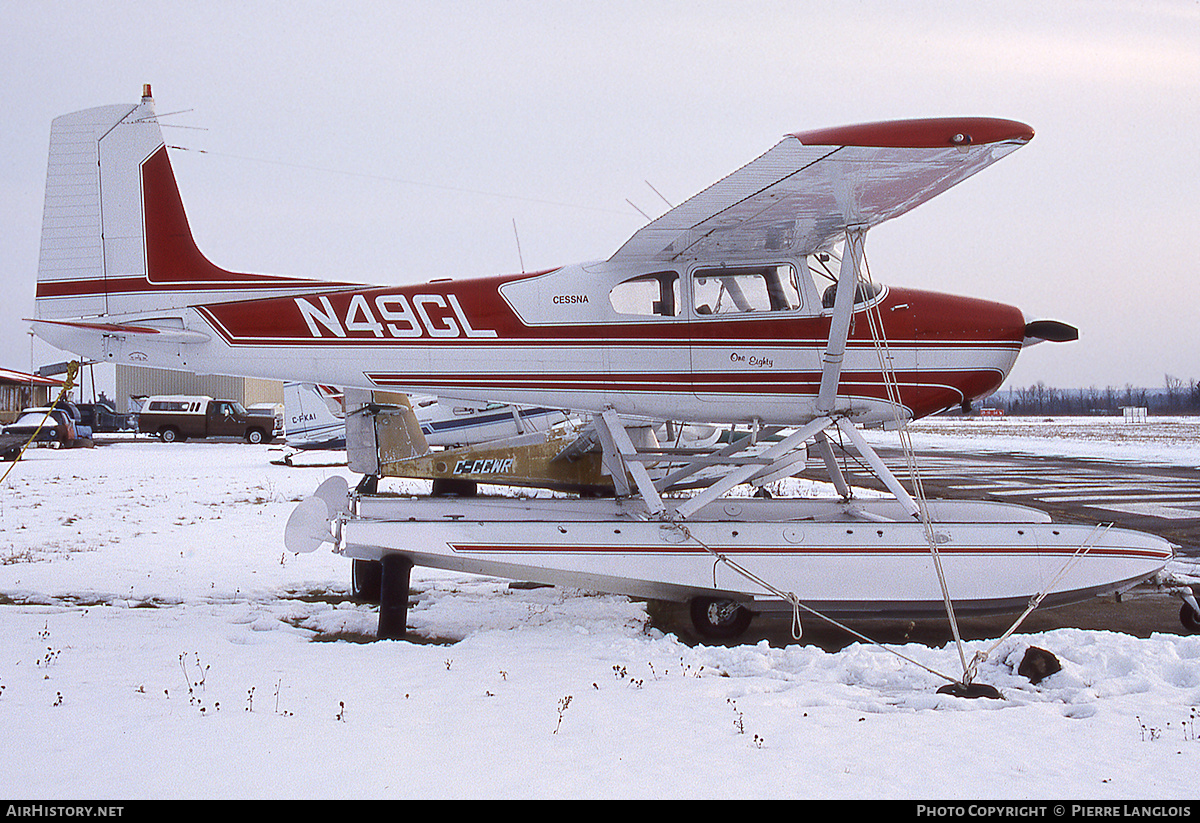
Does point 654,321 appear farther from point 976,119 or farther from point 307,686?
point 307,686

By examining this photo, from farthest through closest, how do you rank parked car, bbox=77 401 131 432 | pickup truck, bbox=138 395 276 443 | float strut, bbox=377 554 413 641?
parked car, bbox=77 401 131 432 → pickup truck, bbox=138 395 276 443 → float strut, bbox=377 554 413 641

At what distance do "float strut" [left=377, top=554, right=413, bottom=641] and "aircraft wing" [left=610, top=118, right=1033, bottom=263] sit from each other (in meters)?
2.91

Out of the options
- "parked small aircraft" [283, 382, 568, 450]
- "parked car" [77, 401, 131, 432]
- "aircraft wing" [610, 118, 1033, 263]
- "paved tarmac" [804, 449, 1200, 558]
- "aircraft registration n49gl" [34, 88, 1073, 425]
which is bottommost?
"parked car" [77, 401, 131, 432]

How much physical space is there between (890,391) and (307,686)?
4787 mm

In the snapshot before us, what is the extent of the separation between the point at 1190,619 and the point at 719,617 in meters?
3.39

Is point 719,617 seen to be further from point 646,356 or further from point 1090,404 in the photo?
point 1090,404

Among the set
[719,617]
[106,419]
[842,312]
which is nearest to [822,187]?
[842,312]

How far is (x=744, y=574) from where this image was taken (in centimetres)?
601

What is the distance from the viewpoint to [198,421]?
34.7 metres

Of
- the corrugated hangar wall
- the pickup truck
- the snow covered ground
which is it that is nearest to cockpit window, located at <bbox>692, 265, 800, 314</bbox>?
the snow covered ground

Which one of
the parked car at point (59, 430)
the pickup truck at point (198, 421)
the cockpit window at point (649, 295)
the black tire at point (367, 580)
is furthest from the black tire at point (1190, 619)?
the pickup truck at point (198, 421)

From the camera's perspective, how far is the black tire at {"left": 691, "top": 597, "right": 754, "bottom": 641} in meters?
6.06

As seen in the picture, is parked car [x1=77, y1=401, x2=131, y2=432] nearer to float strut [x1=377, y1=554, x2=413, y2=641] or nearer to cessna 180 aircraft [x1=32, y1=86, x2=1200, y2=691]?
cessna 180 aircraft [x1=32, y1=86, x2=1200, y2=691]

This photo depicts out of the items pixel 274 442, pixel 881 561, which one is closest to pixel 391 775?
pixel 881 561
